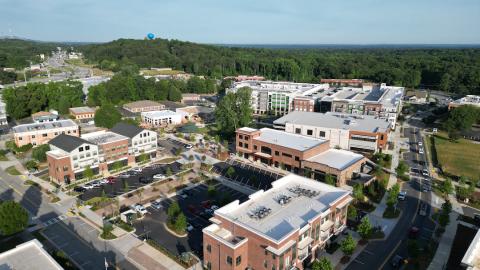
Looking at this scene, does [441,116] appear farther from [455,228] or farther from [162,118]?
[162,118]

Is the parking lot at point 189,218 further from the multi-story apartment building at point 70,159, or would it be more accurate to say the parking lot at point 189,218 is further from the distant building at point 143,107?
the distant building at point 143,107

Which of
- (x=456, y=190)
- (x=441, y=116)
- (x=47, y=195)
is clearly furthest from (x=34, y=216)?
(x=441, y=116)

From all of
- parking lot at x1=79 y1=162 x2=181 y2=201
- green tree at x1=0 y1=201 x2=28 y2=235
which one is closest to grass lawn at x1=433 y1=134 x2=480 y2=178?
parking lot at x1=79 y1=162 x2=181 y2=201

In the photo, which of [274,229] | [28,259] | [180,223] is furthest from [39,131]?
[274,229]

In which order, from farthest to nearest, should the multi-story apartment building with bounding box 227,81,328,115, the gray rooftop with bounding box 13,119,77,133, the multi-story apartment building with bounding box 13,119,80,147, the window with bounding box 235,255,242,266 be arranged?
1. the multi-story apartment building with bounding box 227,81,328,115
2. the gray rooftop with bounding box 13,119,77,133
3. the multi-story apartment building with bounding box 13,119,80,147
4. the window with bounding box 235,255,242,266

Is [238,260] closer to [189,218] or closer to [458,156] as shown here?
[189,218]

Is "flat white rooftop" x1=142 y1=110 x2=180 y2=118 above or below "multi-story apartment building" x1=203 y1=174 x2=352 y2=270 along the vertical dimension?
above

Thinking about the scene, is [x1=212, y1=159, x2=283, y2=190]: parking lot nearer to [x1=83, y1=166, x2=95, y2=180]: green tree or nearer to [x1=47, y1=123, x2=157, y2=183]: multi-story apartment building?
[x1=47, y1=123, x2=157, y2=183]: multi-story apartment building
